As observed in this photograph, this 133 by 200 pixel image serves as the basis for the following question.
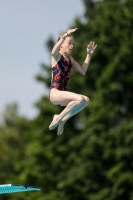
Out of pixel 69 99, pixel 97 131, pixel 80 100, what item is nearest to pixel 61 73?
pixel 69 99

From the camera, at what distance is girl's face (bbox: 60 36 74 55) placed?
1459 centimetres

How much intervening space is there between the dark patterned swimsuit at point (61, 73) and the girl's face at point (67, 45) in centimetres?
16

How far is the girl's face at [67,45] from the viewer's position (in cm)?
1459

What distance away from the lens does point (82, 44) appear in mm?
51250

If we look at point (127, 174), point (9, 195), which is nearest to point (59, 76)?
point (127, 174)

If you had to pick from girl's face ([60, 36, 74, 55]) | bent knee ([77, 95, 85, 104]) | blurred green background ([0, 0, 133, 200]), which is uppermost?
blurred green background ([0, 0, 133, 200])

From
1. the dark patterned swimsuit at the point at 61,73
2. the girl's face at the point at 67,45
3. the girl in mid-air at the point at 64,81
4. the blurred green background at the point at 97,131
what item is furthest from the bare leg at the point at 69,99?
the blurred green background at the point at 97,131

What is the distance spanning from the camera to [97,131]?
155ft

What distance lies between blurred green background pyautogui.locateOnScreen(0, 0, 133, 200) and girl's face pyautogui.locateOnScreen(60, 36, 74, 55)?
99.6ft

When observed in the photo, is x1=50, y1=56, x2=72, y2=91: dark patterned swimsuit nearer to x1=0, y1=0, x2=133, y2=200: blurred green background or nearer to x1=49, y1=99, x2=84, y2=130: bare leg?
x1=49, y1=99, x2=84, y2=130: bare leg

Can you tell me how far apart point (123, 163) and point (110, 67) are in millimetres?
5964

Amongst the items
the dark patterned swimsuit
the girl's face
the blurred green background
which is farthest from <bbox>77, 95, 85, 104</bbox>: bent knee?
the blurred green background

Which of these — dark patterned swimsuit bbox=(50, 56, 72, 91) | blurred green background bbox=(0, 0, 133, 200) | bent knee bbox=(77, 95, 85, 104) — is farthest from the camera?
blurred green background bbox=(0, 0, 133, 200)

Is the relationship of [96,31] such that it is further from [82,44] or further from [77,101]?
[77,101]
